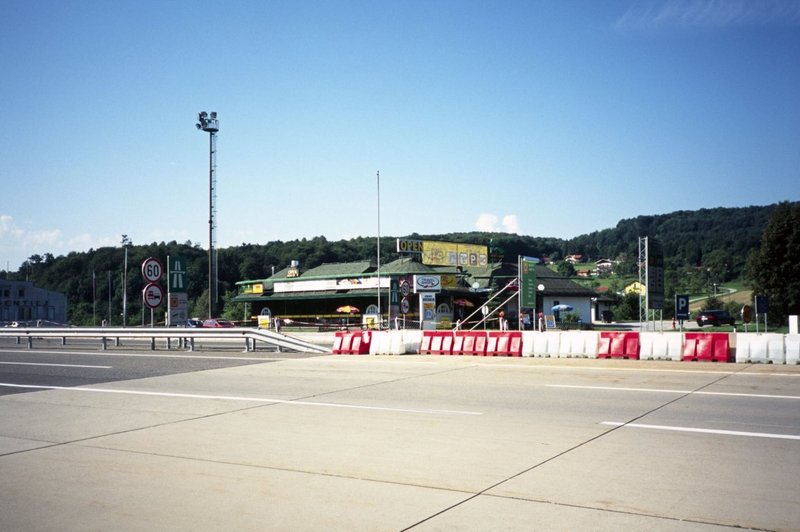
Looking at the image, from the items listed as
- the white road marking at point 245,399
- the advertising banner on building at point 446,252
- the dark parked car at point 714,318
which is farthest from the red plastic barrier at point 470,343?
the advertising banner on building at point 446,252

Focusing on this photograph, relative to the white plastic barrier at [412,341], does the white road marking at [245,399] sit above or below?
below

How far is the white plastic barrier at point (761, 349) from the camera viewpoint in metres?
18.9

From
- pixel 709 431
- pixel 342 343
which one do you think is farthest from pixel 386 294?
pixel 709 431

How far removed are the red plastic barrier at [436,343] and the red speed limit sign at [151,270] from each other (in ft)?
31.5

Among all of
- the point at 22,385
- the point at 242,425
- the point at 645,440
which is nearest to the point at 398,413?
the point at 242,425

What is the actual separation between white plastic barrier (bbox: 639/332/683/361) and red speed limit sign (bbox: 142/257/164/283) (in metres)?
16.3

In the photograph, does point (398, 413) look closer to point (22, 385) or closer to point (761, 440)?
point (761, 440)

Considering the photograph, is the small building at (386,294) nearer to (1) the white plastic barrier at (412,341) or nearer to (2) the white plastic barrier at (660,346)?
(1) the white plastic barrier at (412,341)

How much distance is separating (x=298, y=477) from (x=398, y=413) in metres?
4.03

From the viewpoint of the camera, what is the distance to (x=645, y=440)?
345 inches

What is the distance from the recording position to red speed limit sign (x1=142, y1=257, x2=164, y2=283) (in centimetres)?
2374

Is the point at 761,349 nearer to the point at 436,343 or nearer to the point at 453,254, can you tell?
the point at 436,343

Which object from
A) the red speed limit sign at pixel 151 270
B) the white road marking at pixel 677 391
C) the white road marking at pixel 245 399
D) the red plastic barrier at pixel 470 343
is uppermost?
the red speed limit sign at pixel 151 270

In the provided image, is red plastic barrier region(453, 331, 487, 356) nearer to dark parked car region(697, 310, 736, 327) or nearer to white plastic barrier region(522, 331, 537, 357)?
white plastic barrier region(522, 331, 537, 357)
